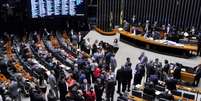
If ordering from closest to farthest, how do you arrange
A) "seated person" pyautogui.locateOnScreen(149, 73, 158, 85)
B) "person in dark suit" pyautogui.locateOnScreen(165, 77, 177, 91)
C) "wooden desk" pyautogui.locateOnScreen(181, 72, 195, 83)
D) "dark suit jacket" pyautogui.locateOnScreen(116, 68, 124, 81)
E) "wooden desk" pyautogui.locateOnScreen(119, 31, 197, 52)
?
"person in dark suit" pyautogui.locateOnScreen(165, 77, 177, 91) → "seated person" pyautogui.locateOnScreen(149, 73, 158, 85) → "dark suit jacket" pyautogui.locateOnScreen(116, 68, 124, 81) → "wooden desk" pyautogui.locateOnScreen(181, 72, 195, 83) → "wooden desk" pyautogui.locateOnScreen(119, 31, 197, 52)

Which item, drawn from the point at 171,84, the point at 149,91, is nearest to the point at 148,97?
the point at 149,91

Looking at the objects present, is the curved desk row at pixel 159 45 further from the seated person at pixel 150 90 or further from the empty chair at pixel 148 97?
the empty chair at pixel 148 97

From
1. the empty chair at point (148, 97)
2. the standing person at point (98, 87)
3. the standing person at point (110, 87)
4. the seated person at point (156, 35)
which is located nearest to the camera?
the empty chair at point (148, 97)

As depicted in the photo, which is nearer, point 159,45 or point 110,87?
point 110,87

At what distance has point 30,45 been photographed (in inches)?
848

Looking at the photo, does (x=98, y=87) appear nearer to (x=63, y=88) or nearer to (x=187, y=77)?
(x=63, y=88)

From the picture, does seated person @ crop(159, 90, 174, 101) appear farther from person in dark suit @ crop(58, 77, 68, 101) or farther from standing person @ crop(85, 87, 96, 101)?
person in dark suit @ crop(58, 77, 68, 101)

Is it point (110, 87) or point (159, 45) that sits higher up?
point (159, 45)

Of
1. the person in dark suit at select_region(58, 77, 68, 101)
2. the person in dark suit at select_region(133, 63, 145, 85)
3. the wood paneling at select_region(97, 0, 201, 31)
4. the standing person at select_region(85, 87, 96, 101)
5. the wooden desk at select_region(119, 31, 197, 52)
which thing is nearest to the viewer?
the standing person at select_region(85, 87, 96, 101)

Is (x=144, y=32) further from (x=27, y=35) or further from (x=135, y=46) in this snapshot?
(x=27, y=35)

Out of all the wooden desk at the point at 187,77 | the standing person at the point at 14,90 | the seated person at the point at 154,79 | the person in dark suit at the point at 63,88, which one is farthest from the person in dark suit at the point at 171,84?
the standing person at the point at 14,90

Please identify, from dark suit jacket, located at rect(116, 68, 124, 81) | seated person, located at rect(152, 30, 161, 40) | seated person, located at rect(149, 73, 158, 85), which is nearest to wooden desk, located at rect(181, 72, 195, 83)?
seated person, located at rect(149, 73, 158, 85)

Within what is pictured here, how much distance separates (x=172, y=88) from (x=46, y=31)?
1198cm

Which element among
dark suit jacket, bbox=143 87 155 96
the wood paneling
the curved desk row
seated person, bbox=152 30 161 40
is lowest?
dark suit jacket, bbox=143 87 155 96
